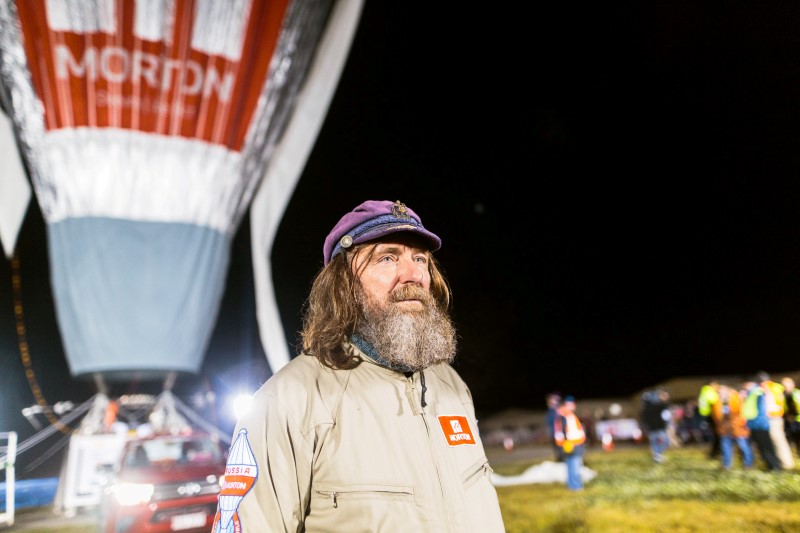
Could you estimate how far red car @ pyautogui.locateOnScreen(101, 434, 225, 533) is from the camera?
464 centimetres

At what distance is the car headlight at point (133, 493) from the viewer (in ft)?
15.3

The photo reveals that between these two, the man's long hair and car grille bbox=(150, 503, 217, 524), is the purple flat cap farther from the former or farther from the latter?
car grille bbox=(150, 503, 217, 524)

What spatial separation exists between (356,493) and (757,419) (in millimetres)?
8483

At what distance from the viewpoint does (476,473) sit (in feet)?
4.50

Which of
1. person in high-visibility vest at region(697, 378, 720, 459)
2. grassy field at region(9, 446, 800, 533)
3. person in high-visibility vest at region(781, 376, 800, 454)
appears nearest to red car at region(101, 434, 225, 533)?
grassy field at region(9, 446, 800, 533)

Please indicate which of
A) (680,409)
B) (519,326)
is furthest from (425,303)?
(680,409)

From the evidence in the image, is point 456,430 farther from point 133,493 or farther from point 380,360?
point 133,493

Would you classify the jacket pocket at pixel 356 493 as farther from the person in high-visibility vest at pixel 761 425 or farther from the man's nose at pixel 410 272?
the person in high-visibility vest at pixel 761 425

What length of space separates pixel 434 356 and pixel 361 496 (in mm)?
456

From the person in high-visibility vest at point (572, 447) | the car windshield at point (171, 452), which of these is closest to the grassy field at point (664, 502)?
the person in high-visibility vest at point (572, 447)

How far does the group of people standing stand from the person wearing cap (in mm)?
7998

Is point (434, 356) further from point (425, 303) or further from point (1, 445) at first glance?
point (1, 445)

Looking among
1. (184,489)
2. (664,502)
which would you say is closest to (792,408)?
(664,502)

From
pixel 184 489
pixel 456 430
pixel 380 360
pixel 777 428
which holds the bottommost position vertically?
pixel 777 428
